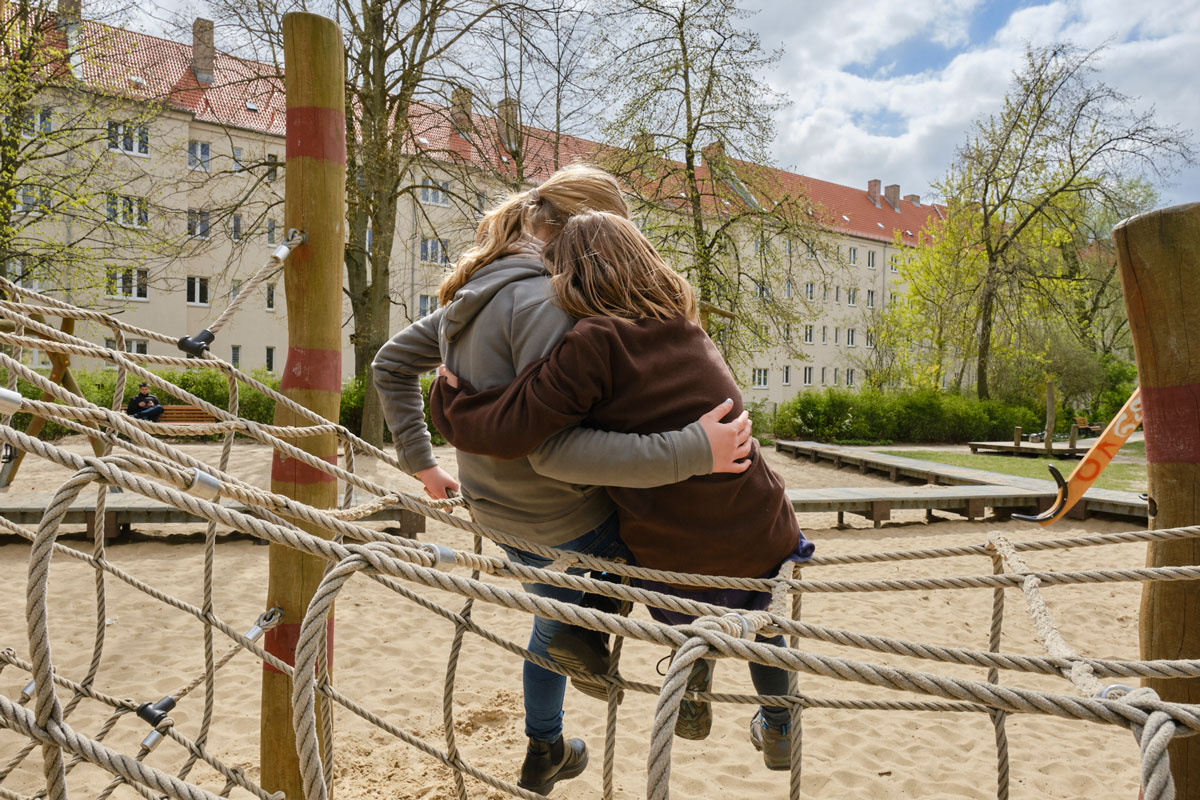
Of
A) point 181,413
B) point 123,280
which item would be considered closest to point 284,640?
point 181,413

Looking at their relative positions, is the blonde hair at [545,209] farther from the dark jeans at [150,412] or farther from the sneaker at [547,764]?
the dark jeans at [150,412]

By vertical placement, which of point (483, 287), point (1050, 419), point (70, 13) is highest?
point (70, 13)

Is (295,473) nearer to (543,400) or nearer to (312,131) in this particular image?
(312,131)

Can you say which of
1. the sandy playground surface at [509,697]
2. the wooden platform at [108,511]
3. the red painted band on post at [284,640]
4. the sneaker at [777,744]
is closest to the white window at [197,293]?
the wooden platform at [108,511]

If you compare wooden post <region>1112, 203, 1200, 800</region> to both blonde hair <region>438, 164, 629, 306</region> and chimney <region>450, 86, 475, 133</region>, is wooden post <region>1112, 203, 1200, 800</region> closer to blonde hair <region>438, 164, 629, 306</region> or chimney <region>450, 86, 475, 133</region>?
blonde hair <region>438, 164, 629, 306</region>

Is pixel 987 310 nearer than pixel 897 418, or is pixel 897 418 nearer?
pixel 987 310

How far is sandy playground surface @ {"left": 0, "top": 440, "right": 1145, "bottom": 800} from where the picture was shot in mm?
3002

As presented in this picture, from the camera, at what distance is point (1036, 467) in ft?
42.5

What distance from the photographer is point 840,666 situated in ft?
2.90

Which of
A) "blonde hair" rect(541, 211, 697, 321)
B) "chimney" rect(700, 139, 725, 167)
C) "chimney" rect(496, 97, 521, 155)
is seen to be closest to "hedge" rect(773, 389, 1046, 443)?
"chimney" rect(700, 139, 725, 167)

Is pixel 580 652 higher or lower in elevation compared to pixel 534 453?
lower

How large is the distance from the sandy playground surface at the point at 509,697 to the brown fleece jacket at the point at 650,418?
5.52 ft

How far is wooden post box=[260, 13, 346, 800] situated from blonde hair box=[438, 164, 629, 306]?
622 mm

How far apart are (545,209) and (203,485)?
0.87m
